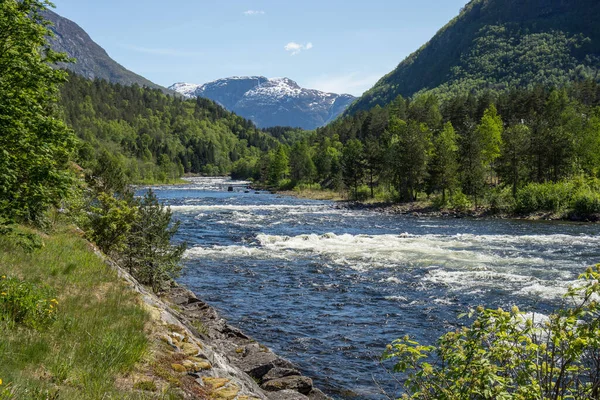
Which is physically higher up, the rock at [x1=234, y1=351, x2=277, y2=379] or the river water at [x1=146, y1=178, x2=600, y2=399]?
the rock at [x1=234, y1=351, x2=277, y2=379]

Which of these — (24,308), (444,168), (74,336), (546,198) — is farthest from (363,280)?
(444,168)

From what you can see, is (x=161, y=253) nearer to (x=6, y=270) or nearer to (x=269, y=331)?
(x=269, y=331)

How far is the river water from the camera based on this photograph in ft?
48.4

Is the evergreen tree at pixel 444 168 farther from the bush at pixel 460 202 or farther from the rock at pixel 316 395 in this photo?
the rock at pixel 316 395

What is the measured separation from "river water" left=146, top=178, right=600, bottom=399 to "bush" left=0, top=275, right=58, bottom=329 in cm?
660

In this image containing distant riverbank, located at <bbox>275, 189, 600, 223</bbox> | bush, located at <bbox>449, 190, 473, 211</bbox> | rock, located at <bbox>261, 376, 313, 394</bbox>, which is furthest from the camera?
bush, located at <bbox>449, 190, 473, 211</bbox>

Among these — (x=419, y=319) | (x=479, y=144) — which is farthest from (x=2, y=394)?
(x=479, y=144)

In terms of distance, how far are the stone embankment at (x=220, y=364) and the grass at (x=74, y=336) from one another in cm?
65

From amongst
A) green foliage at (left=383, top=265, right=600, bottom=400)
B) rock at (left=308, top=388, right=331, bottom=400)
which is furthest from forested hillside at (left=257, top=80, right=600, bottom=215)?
green foliage at (left=383, top=265, right=600, bottom=400)

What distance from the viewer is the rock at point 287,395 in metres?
9.84

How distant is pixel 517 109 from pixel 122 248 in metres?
101

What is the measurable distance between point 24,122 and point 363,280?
1731cm

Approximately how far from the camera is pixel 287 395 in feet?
32.8

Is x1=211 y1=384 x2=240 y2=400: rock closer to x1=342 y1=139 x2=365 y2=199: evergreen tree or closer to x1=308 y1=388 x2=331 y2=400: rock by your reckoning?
x1=308 y1=388 x2=331 y2=400: rock
